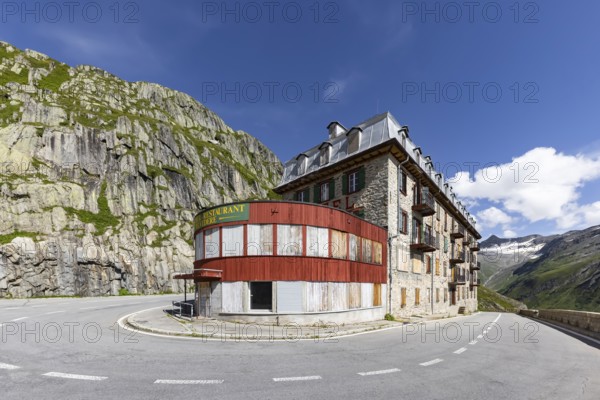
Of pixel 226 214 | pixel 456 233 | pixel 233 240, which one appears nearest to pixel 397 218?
pixel 233 240

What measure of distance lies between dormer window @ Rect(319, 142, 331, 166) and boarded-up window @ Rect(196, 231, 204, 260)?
13508mm

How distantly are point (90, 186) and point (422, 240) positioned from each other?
59633 mm

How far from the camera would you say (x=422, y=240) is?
28219 millimetres

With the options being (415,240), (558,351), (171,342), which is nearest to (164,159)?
(415,240)

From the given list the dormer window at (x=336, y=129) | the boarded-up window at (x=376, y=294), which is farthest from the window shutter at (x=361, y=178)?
the boarded-up window at (x=376, y=294)

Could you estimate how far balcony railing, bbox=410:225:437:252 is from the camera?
26927 mm

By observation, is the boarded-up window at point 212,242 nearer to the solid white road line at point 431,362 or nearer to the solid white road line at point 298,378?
the solid white road line at point 298,378

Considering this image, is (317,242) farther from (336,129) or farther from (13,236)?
(13,236)

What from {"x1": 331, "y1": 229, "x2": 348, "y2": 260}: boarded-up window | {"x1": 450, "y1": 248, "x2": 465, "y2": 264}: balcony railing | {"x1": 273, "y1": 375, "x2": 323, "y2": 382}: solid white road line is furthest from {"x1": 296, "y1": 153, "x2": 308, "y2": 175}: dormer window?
{"x1": 273, "y1": 375, "x2": 323, "y2": 382}: solid white road line

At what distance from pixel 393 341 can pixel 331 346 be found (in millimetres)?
2949

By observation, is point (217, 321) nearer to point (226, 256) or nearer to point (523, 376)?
point (226, 256)

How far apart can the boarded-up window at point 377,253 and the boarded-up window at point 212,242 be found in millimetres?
10400

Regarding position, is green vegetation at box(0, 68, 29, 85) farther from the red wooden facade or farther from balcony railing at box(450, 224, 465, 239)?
balcony railing at box(450, 224, 465, 239)

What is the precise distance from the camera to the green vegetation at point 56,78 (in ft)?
291
